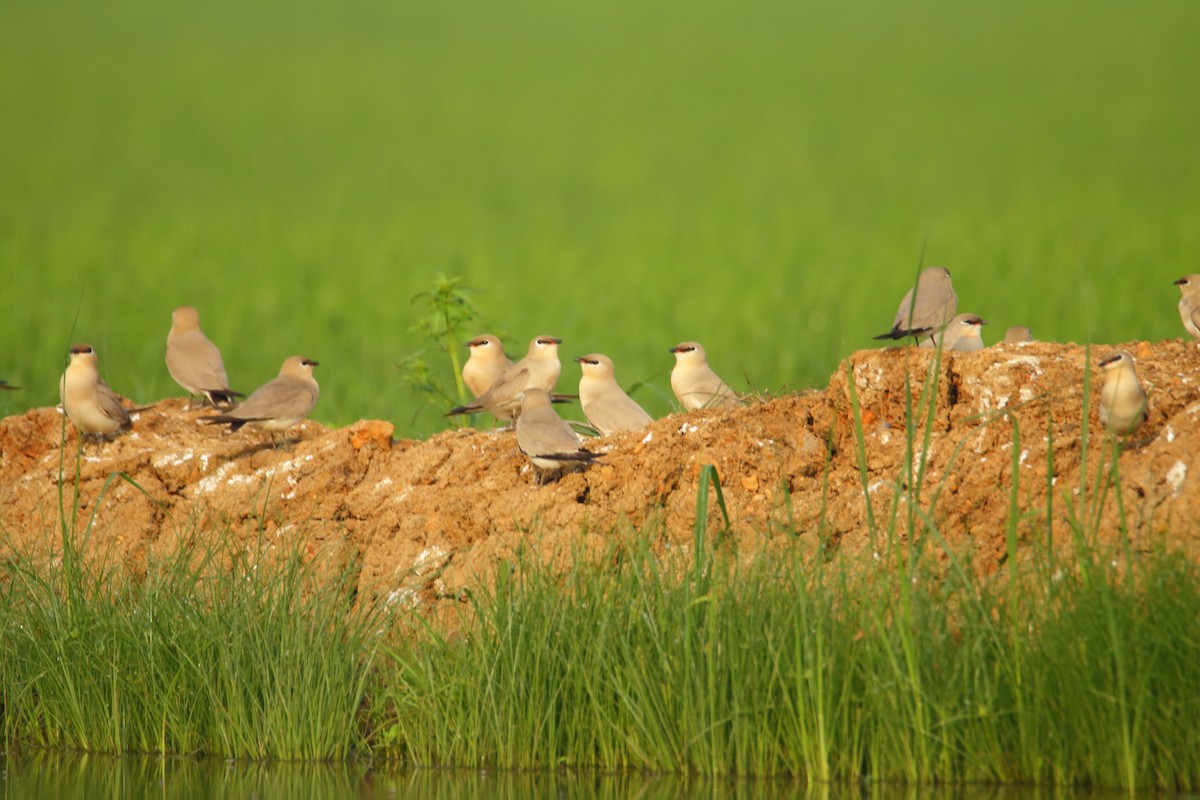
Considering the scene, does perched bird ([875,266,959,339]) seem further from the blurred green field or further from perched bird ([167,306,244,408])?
perched bird ([167,306,244,408])

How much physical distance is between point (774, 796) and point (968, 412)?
2324 millimetres

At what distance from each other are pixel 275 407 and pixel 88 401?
1189 millimetres

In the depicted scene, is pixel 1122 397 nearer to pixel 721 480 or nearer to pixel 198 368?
pixel 721 480

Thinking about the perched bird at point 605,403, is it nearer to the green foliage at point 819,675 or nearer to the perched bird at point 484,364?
the perched bird at point 484,364

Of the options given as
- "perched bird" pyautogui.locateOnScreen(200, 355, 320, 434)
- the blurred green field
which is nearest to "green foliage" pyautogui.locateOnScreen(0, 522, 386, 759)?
"perched bird" pyautogui.locateOnScreen(200, 355, 320, 434)

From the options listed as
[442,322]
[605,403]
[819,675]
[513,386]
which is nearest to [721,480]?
Result: [605,403]

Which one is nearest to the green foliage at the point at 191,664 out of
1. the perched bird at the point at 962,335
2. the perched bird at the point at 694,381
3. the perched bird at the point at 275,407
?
the perched bird at the point at 275,407

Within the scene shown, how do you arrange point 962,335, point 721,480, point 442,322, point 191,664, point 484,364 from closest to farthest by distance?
1. point 191,664
2. point 721,480
3. point 962,335
4. point 484,364
5. point 442,322

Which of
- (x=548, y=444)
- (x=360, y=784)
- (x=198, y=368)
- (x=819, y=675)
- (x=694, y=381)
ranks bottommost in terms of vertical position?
(x=360, y=784)

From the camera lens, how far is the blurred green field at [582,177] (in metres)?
17.3

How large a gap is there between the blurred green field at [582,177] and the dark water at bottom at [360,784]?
3.27 metres

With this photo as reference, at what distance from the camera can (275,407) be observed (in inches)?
336

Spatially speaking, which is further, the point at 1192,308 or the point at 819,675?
the point at 1192,308

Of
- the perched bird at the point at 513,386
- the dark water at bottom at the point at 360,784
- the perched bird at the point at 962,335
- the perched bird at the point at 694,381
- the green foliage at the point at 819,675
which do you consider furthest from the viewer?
the perched bird at the point at 513,386
